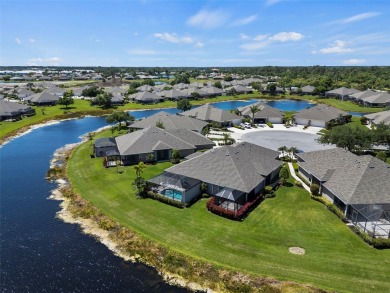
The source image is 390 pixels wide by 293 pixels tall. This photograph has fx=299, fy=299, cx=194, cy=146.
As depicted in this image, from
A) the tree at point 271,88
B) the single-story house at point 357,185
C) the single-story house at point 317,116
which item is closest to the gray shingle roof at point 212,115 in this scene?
the single-story house at point 317,116

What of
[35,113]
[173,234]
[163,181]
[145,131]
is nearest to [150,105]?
[35,113]

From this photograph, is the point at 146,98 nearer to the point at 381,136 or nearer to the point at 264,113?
the point at 264,113

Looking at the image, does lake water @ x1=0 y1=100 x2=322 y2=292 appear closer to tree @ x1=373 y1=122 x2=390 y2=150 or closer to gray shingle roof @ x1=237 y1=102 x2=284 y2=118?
tree @ x1=373 y1=122 x2=390 y2=150

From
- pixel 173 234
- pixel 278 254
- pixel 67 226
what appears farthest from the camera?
pixel 67 226

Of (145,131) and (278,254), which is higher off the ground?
(145,131)

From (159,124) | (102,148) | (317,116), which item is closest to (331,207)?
(102,148)

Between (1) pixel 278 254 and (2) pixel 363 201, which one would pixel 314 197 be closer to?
(2) pixel 363 201

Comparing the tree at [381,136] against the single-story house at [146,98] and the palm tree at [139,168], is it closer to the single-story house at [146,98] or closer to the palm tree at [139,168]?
the palm tree at [139,168]
